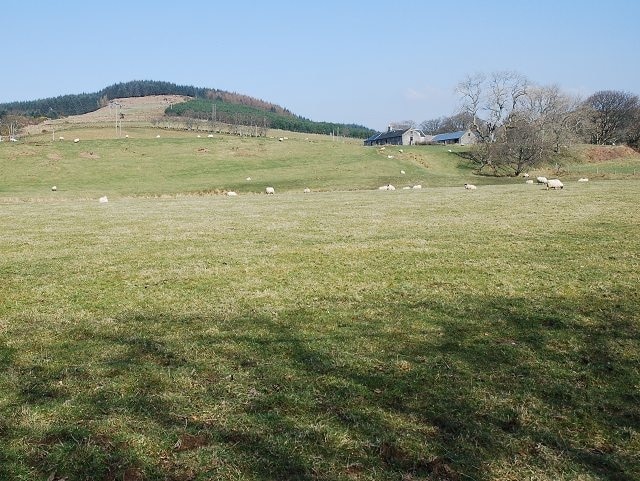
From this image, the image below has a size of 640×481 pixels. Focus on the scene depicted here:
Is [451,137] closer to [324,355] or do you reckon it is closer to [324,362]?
[324,355]

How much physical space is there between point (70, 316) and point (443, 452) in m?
6.97

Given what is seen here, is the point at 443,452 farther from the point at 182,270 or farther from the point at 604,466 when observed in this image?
the point at 182,270

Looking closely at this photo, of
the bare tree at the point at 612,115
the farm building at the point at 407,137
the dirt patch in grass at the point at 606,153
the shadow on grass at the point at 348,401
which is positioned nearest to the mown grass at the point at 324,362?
the shadow on grass at the point at 348,401

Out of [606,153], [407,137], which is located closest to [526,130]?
[606,153]

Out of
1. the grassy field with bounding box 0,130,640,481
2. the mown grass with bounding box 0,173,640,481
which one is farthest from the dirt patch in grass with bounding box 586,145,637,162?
the mown grass with bounding box 0,173,640,481

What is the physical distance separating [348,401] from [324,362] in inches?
42.2

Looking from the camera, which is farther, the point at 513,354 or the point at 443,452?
the point at 513,354

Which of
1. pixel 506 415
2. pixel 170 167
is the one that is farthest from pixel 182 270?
pixel 170 167

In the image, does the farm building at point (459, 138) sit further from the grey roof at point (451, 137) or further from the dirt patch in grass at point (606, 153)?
the dirt patch in grass at point (606, 153)

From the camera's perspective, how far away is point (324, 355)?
6.58m

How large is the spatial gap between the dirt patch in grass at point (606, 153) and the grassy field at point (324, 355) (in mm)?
86735

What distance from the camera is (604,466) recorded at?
13.9 feet

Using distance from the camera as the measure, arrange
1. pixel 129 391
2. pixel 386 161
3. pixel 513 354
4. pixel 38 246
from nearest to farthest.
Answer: pixel 129 391, pixel 513 354, pixel 38 246, pixel 386 161

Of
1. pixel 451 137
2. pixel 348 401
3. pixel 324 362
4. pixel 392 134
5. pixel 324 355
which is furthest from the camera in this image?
pixel 392 134
